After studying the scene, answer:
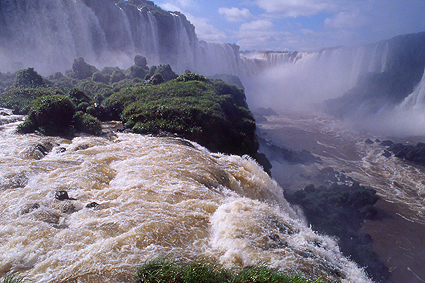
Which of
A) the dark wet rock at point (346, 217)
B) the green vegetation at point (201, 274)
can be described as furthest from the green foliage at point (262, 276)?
the dark wet rock at point (346, 217)

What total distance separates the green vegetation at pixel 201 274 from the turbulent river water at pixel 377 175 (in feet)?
32.8

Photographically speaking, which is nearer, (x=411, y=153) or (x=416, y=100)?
(x=411, y=153)

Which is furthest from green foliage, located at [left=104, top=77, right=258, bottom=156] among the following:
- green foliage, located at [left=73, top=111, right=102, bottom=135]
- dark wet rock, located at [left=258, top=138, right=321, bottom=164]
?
dark wet rock, located at [left=258, top=138, right=321, bottom=164]

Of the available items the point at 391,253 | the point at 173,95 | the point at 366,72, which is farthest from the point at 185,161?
the point at 366,72

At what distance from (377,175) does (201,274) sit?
73.8 feet

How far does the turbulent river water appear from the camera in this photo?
11.3 metres

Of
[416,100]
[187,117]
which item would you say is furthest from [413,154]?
[187,117]

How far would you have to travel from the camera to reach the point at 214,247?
4.69m

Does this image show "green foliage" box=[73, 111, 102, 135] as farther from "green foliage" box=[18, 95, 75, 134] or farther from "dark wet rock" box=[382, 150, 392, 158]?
"dark wet rock" box=[382, 150, 392, 158]

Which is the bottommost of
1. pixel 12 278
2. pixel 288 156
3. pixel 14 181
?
pixel 288 156

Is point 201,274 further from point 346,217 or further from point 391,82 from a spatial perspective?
point 391,82

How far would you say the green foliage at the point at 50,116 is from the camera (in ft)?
34.2

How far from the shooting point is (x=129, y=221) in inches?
198

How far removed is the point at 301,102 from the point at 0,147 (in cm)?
5851
